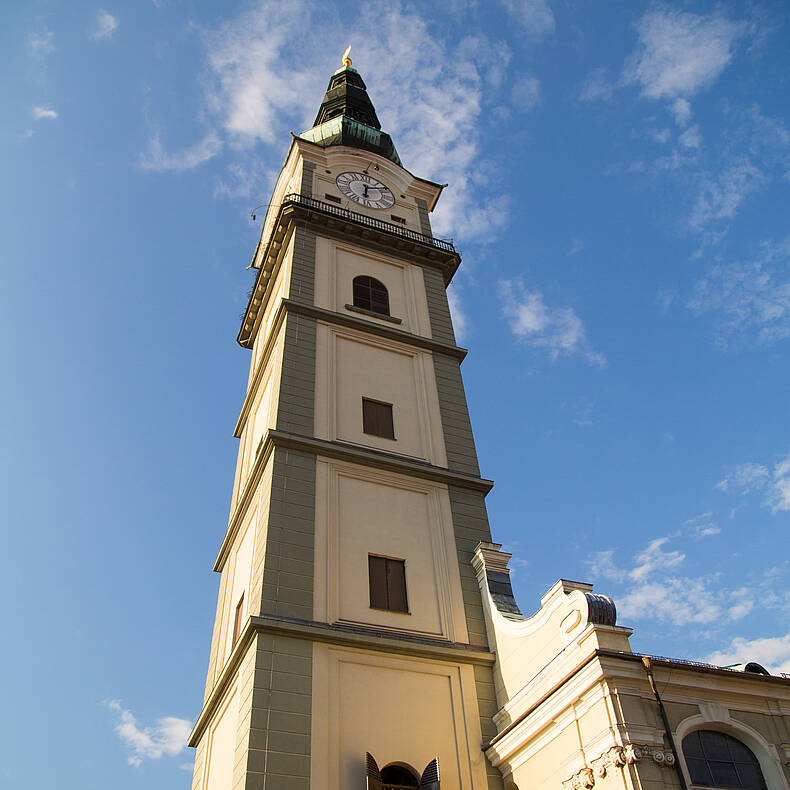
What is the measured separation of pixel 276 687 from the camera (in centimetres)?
1402

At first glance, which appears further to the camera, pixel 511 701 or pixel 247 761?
pixel 511 701

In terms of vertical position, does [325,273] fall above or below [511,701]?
above

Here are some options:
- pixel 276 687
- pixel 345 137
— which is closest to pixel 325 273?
pixel 345 137

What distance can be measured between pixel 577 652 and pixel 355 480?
7.39 m

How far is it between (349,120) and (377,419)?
18446 mm

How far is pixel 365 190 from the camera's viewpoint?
2922cm

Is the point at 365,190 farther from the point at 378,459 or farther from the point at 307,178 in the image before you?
the point at 378,459

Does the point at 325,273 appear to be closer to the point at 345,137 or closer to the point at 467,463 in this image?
the point at 467,463

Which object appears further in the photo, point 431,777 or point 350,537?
point 350,537

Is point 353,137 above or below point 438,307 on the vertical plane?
above

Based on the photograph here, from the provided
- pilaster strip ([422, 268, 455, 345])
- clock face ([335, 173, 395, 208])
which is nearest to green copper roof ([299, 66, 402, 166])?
clock face ([335, 173, 395, 208])

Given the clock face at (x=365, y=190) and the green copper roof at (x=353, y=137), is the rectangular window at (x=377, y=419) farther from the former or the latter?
the green copper roof at (x=353, y=137)

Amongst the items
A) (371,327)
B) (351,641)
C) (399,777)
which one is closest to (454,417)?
(371,327)

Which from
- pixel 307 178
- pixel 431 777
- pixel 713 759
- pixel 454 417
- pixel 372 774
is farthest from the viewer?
pixel 307 178
